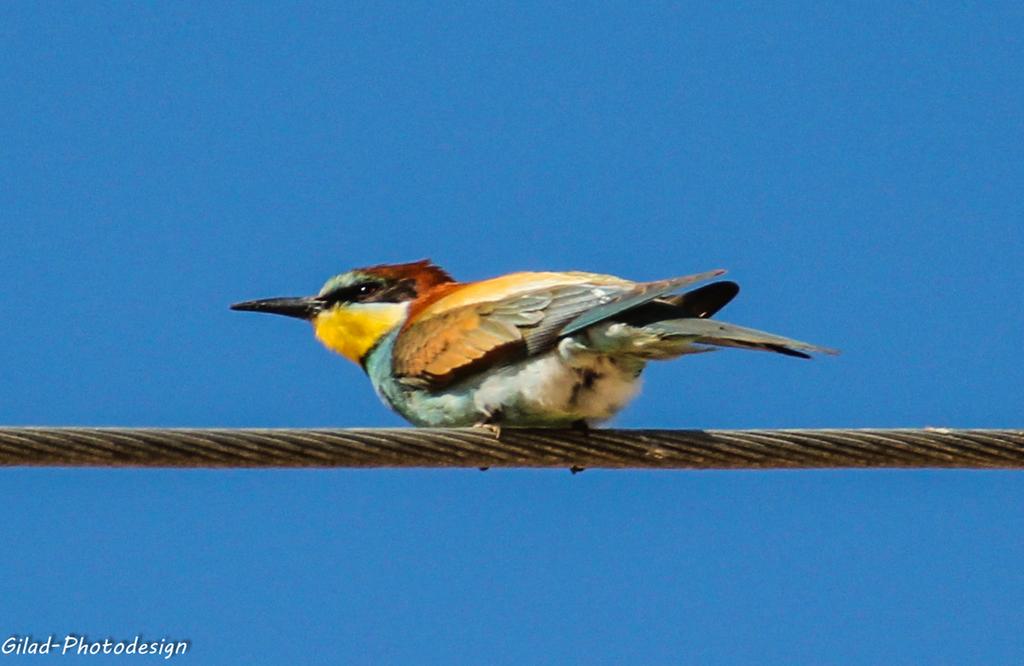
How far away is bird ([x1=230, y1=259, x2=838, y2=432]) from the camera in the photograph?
420 cm

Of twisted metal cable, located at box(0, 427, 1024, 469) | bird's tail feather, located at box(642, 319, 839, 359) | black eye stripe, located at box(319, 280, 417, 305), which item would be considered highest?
black eye stripe, located at box(319, 280, 417, 305)

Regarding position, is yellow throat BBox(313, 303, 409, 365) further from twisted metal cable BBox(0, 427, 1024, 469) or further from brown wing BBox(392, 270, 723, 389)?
twisted metal cable BBox(0, 427, 1024, 469)

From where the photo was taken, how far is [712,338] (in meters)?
4.03

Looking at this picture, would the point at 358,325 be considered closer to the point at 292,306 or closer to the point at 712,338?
the point at 292,306

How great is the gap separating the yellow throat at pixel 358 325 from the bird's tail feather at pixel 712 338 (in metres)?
1.31

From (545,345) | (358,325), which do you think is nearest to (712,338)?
(545,345)

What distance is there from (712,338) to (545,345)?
569 millimetres

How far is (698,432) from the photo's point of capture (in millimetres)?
3703

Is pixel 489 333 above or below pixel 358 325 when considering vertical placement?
below

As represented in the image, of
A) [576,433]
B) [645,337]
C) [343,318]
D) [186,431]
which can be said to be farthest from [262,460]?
[343,318]

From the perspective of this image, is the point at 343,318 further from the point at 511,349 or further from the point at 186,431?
the point at 186,431

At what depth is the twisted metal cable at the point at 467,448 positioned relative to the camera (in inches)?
129

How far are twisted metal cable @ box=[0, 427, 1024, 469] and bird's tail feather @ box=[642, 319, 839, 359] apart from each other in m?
0.27

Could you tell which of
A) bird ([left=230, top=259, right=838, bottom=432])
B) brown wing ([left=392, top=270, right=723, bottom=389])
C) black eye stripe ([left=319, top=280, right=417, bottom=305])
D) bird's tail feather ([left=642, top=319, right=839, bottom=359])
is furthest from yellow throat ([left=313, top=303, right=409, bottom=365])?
bird's tail feather ([left=642, top=319, right=839, bottom=359])
